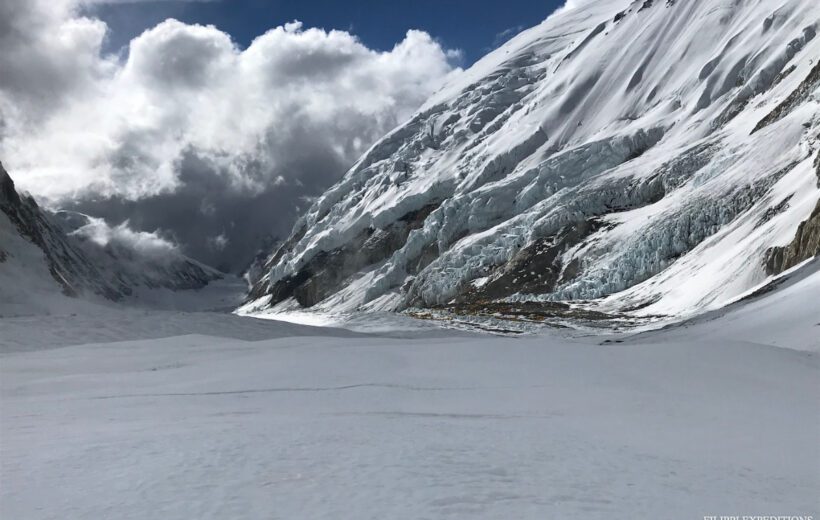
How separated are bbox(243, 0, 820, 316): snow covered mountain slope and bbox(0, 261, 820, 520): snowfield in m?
37.1

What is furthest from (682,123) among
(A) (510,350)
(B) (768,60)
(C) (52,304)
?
(A) (510,350)

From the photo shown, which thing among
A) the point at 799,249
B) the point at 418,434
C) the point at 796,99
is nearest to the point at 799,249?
the point at 799,249

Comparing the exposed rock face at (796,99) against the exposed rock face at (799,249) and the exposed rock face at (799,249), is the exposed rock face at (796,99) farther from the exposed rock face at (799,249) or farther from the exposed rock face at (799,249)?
the exposed rock face at (799,249)

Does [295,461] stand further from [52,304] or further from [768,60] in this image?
[768,60]

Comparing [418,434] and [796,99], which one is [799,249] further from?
[796,99]

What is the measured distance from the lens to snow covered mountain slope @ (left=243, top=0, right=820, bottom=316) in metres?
65.4

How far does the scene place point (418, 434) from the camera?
791 cm

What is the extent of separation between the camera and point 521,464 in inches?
262

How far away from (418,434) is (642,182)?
103419mm

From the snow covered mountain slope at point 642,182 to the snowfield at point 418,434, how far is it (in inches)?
1462

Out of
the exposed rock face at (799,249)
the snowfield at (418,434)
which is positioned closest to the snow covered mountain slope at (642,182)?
the exposed rock face at (799,249)

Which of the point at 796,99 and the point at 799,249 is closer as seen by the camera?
the point at 799,249

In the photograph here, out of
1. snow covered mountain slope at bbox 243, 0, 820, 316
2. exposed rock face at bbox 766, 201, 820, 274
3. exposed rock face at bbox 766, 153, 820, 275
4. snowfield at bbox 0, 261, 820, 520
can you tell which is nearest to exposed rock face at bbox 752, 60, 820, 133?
snow covered mountain slope at bbox 243, 0, 820, 316

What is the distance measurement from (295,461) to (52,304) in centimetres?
8660
